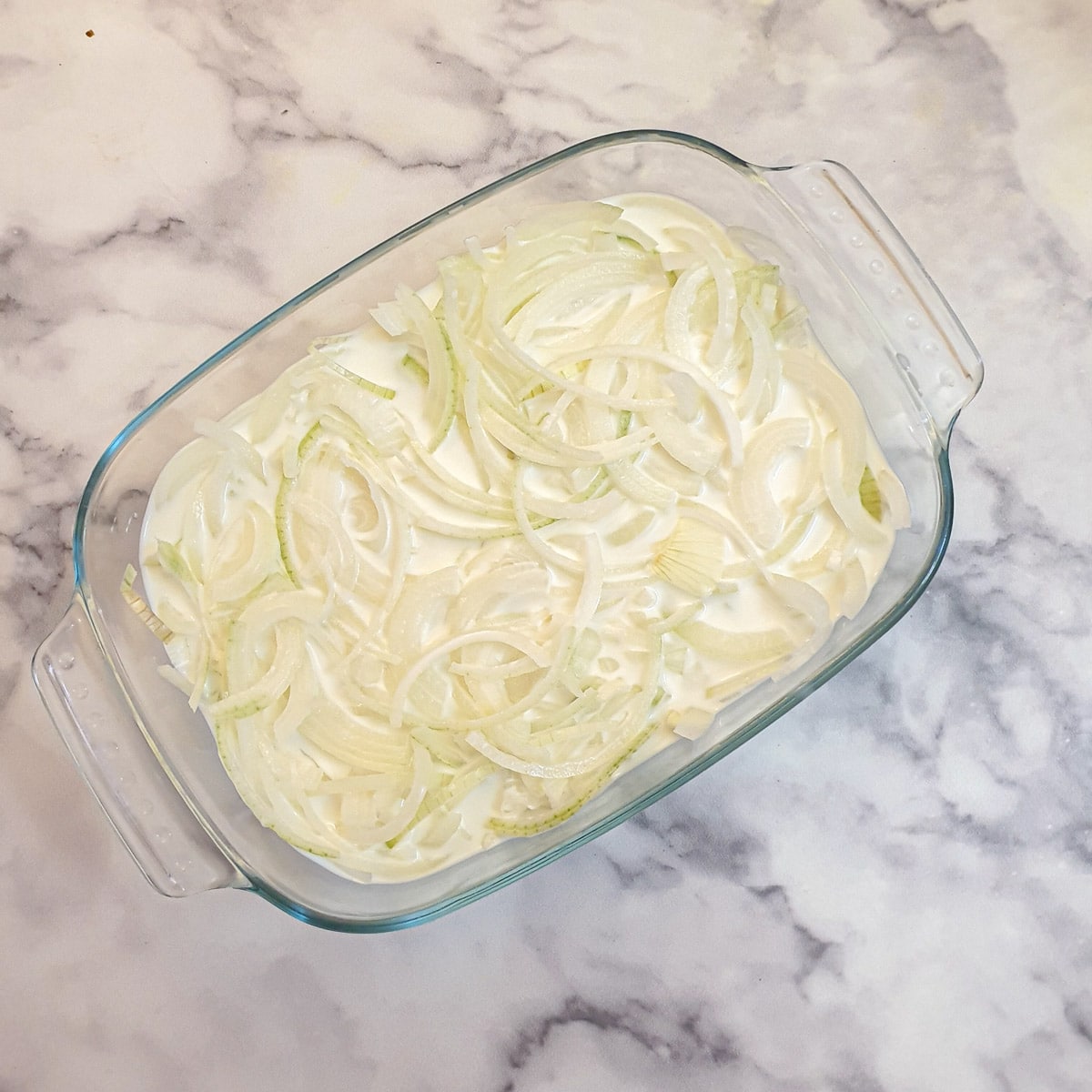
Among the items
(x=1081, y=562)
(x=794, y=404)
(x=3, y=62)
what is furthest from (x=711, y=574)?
(x=3, y=62)

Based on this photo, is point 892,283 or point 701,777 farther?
point 701,777

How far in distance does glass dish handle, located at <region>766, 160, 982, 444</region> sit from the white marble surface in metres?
0.17

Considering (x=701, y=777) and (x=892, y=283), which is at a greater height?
(x=892, y=283)

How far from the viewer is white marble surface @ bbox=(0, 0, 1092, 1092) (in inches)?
50.3

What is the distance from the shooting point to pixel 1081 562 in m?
1.30

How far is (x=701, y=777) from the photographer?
50.6 inches

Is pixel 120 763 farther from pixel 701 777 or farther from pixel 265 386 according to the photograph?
pixel 701 777

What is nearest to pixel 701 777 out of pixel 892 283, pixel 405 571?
pixel 405 571

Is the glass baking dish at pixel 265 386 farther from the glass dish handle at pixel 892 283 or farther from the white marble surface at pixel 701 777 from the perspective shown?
the white marble surface at pixel 701 777

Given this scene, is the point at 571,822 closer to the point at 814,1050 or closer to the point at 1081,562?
the point at 814,1050

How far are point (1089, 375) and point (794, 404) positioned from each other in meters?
0.45

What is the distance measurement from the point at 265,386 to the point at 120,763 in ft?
1.58

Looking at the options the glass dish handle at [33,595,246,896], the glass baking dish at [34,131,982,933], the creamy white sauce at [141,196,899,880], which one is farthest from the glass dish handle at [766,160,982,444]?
the glass dish handle at [33,595,246,896]

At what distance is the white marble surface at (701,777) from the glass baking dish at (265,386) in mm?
143
